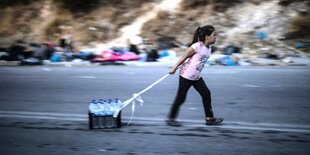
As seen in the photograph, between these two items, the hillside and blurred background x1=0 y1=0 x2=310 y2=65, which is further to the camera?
the hillside

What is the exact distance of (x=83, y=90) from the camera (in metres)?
11.1

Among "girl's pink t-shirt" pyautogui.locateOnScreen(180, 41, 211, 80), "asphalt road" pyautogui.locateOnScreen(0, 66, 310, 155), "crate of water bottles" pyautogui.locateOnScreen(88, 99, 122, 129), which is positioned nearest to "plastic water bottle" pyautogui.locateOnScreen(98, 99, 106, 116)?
"crate of water bottles" pyautogui.locateOnScreen(88, 99, 122, 129)

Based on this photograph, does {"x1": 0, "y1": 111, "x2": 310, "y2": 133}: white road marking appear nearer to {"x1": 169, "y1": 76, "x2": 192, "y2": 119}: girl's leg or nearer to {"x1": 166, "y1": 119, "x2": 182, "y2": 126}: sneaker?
{"x1": 166, "y1": 119, "x2": 182, "y2": 126}: sneaker

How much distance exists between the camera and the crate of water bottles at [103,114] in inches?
260

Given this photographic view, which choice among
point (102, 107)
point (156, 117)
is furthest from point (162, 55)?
point (102, 107)

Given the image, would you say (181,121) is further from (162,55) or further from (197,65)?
(162,55)

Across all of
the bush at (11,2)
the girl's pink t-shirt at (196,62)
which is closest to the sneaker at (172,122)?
the girl's pink t-shirt at (196,62)

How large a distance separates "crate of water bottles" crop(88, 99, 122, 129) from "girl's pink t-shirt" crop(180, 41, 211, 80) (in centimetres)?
109

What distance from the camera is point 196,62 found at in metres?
6.72

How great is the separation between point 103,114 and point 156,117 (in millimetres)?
1363

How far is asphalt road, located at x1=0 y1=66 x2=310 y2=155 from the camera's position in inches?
226

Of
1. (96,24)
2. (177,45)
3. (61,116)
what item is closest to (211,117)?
(61,116)

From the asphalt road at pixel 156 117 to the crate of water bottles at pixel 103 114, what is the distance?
117 mm

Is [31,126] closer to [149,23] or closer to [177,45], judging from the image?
[177,45]
